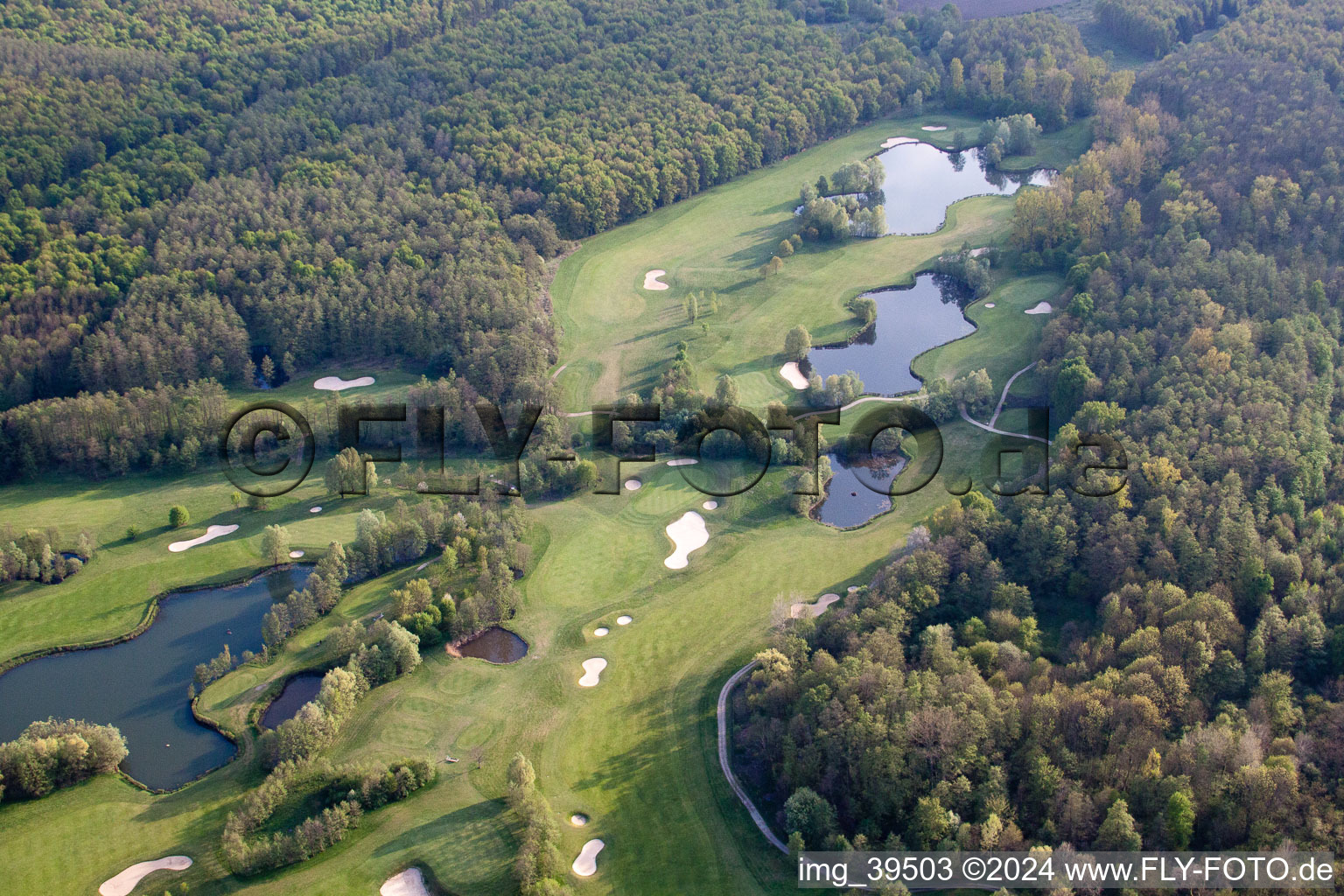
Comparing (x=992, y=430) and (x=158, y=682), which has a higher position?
(x=992, y=430)

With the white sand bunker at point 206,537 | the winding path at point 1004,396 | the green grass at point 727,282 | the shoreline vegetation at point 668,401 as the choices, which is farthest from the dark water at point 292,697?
the winding path at point 1004,396

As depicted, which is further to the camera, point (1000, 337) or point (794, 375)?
point (1000, 337)

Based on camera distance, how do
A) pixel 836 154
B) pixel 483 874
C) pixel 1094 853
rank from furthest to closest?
pixel 836 154
pixel 483 874
pixel 1094 853

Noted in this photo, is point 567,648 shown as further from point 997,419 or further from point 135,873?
point 997,419

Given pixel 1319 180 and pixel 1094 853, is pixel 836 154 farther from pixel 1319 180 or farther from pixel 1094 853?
pixel 1094 853

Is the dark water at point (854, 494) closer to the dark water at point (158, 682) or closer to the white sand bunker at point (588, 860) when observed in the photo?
the white sand bunker at point (588, 860)

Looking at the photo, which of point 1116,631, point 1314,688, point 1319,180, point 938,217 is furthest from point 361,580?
point 1319,180

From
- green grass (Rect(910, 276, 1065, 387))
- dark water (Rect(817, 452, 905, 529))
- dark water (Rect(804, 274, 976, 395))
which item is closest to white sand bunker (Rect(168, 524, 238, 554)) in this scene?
dark water (Rect(817, 452, 905, 529))

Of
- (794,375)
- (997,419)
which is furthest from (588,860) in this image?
(794,375)
